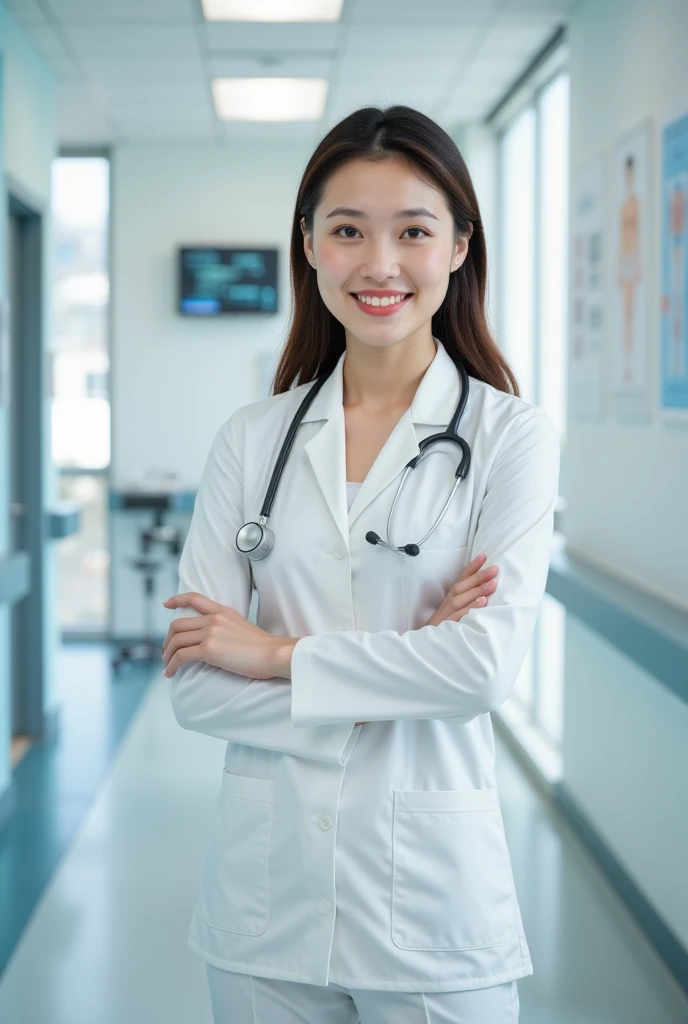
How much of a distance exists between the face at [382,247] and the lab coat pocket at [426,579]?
0.26m

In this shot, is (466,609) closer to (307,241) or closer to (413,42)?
(307,241)

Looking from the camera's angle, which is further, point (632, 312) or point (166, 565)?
point (166, 565)

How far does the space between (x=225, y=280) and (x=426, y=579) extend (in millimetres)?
5269

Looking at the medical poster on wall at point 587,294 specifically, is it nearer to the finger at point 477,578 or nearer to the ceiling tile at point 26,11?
the ceiling tile at point 26,11

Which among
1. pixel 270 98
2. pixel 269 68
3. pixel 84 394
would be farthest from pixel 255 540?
pixel 84 394

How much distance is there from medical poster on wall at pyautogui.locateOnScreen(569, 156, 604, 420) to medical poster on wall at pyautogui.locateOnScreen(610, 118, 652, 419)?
14 centimetres

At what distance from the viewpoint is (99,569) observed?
6.54 meters

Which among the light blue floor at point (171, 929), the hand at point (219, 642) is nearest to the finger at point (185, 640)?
the hand at point (219, 642)

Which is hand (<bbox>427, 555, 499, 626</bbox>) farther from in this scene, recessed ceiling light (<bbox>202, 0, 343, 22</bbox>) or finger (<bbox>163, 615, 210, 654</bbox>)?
recessed ceiling light (<bbox>202, 0, 343, 22</bbox>)

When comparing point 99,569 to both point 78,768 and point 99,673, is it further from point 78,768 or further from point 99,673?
point 78,768

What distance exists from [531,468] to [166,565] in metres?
4.97

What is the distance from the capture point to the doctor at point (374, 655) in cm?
121

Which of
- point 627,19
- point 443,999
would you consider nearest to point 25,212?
point 627,19

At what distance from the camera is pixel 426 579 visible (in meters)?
1.28
